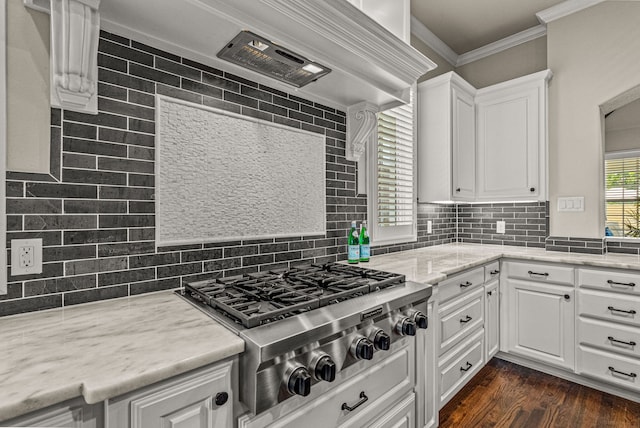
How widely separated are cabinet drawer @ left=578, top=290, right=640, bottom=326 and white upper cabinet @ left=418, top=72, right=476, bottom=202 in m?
1.14

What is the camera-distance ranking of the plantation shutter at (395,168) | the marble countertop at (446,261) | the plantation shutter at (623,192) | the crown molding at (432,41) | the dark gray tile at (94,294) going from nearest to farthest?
the dark gray tile at (94,294) → the marble countertop at (446,261) → the plantation shutter at (395,168) → the crown molding at (432,41) → the plantation shutter at (623,192)

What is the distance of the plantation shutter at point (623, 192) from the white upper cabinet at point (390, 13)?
3668mm

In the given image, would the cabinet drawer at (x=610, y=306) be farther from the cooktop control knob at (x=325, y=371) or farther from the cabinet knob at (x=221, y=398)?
the cabinet knob at (x=221, y=398)

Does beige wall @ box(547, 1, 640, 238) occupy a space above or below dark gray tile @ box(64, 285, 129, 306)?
above

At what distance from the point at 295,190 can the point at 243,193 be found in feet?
1.15

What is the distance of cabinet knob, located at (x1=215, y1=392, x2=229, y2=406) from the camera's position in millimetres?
870

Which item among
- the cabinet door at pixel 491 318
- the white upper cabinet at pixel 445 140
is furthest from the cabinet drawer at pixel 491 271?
the white upper cabinet at pixel 445 140

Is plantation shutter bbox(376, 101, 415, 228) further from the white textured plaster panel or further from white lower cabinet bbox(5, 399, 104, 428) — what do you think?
white lower cabinet bbox(5, 399, 104, 428)

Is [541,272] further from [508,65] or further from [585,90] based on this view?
[508,65]

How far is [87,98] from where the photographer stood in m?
1.16

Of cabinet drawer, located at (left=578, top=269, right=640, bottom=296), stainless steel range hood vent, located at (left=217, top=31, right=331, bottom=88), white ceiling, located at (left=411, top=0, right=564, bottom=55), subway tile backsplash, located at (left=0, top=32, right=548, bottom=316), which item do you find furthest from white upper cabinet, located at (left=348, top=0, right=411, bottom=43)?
cabinet drawer, located at (left=578, top=269, right=640, bottom=296)

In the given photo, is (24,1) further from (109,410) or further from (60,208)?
(109,410)

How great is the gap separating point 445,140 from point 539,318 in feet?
5.14

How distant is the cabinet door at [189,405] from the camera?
754 mm
